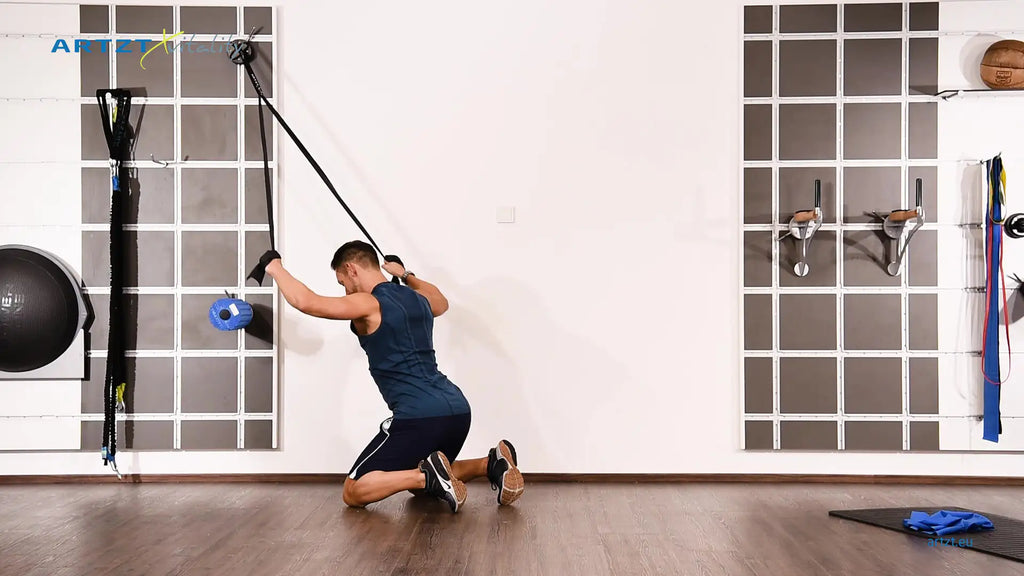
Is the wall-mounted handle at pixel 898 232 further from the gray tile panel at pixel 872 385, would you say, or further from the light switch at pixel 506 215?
the light switch at pixel 506 215

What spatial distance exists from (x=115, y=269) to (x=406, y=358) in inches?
65.1

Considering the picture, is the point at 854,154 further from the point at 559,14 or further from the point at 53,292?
the point at 53,292

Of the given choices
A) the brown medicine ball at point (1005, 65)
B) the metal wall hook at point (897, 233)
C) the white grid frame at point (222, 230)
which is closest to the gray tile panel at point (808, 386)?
the metal wall hook at point (897, 233)

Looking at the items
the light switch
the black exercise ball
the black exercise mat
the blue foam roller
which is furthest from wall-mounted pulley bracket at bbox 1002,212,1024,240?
the black exercise ball

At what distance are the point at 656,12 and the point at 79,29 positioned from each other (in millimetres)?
2915

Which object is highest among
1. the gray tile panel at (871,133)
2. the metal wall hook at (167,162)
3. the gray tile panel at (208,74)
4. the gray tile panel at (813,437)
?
the gray tile panel at (208,74)

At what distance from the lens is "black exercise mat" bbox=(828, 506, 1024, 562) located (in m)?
2.71

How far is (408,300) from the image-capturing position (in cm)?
337

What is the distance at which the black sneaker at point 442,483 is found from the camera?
10.4ft

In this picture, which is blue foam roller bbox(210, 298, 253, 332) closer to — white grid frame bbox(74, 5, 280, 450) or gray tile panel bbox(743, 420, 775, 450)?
white grid frame bbox(74, 5, 280, 450)

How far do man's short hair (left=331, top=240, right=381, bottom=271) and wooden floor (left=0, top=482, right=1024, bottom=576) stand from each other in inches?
41.6

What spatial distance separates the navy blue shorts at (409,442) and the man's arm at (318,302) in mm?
505

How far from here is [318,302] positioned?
3184 millimetres

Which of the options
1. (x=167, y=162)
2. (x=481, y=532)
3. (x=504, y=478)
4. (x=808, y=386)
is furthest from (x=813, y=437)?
(x=167, y=162)
